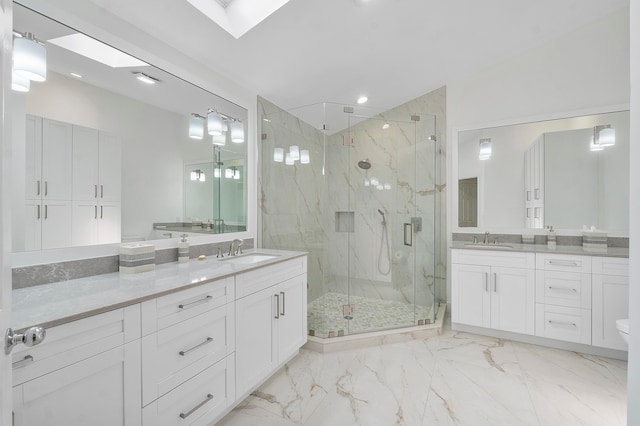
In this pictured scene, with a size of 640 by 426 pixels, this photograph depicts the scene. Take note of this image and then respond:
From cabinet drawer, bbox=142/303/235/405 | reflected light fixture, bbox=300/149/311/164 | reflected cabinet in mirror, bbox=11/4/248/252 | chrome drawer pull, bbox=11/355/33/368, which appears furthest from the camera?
reflected light fixture, bbox=300/149/311/164

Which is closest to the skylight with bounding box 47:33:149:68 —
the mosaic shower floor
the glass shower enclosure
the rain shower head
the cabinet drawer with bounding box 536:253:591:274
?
the glass shower enclosure

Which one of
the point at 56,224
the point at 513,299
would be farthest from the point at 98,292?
the point at 513,299

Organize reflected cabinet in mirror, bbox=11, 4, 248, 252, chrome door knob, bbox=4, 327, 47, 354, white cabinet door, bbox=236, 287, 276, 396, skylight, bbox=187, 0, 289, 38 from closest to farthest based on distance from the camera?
chrome door knob, bbox=4, 327, 47, 354, reflected cabinet in mirror, bbox=11, 4, 248, 252, white cabinet door, bbox=236, 287, 276, 396, skylight, bbox=187, 0, 289, 38

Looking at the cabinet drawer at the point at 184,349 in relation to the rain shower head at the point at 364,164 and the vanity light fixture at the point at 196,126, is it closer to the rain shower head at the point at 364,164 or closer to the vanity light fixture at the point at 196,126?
the vanity light fixture at the point at 196,126

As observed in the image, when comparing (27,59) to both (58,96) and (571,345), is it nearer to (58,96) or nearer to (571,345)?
(58,96)

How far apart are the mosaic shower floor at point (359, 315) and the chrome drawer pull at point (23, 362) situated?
6.88ft

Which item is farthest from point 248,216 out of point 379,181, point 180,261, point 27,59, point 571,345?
point 571,345

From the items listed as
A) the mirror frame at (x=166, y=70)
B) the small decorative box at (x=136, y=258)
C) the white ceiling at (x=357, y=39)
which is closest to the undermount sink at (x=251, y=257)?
the mirror frame at (x=166, y=70)

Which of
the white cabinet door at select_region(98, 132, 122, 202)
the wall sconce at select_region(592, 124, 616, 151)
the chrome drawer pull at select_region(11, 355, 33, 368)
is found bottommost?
the chrome drawer pull at select_region(11, 355, 33, 368)

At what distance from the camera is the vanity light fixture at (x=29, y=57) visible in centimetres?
134

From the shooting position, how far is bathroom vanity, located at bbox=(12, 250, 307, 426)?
3.26 ft

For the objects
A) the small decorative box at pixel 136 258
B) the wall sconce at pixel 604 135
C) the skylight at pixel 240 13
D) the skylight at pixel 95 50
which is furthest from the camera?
the wall sconce at pixel 604 135

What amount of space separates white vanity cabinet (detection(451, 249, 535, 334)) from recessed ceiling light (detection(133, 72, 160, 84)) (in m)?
2.91

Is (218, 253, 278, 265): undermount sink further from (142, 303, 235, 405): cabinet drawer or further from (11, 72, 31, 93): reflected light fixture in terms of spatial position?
(11, 72, 31, 93): reflected light fixture
